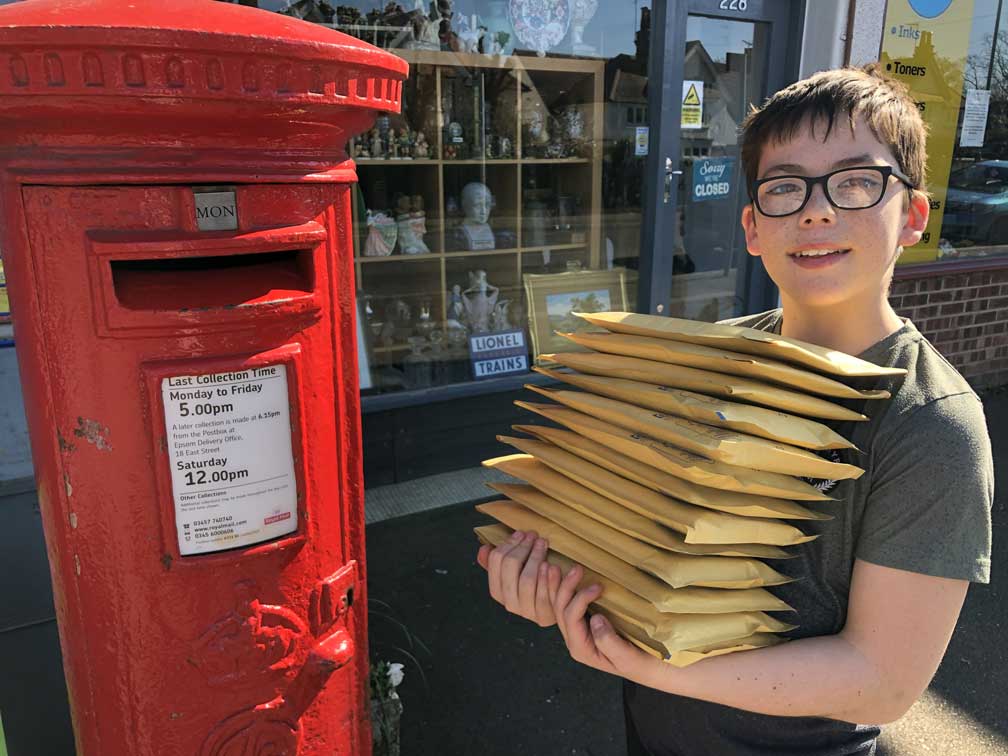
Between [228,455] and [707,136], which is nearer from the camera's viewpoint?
[228,455]

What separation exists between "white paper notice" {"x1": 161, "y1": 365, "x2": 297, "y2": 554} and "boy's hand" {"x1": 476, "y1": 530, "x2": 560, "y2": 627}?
404 mm

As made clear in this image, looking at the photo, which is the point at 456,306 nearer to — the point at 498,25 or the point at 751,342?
the point at 498,25

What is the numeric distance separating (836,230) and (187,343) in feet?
3.39

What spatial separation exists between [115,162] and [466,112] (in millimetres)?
3792

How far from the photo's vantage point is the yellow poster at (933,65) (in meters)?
5.17

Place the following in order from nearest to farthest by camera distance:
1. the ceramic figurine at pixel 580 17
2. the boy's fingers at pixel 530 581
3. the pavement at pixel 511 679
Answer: the boy's fingers at pixel 530 581 → the pavement at pixel 511 679 → the ceramic figurine at pixel 580 17

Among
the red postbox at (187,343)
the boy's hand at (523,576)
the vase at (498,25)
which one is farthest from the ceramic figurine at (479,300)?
the boy's hand at (523,576)

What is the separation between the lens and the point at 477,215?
493 cm

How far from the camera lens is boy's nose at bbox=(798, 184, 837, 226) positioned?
47.2 inches

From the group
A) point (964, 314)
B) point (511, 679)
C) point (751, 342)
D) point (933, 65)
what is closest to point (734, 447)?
point (751, 342)

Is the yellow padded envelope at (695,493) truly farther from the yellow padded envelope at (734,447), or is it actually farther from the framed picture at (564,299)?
the framed picture at (564,299)

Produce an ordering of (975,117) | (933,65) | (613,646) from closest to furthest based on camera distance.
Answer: (613,646), (933,65), (975,117)

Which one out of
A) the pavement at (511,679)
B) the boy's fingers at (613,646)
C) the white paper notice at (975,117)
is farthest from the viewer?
the white paper notice at (975,117)

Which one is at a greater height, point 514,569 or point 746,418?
point 746,418
